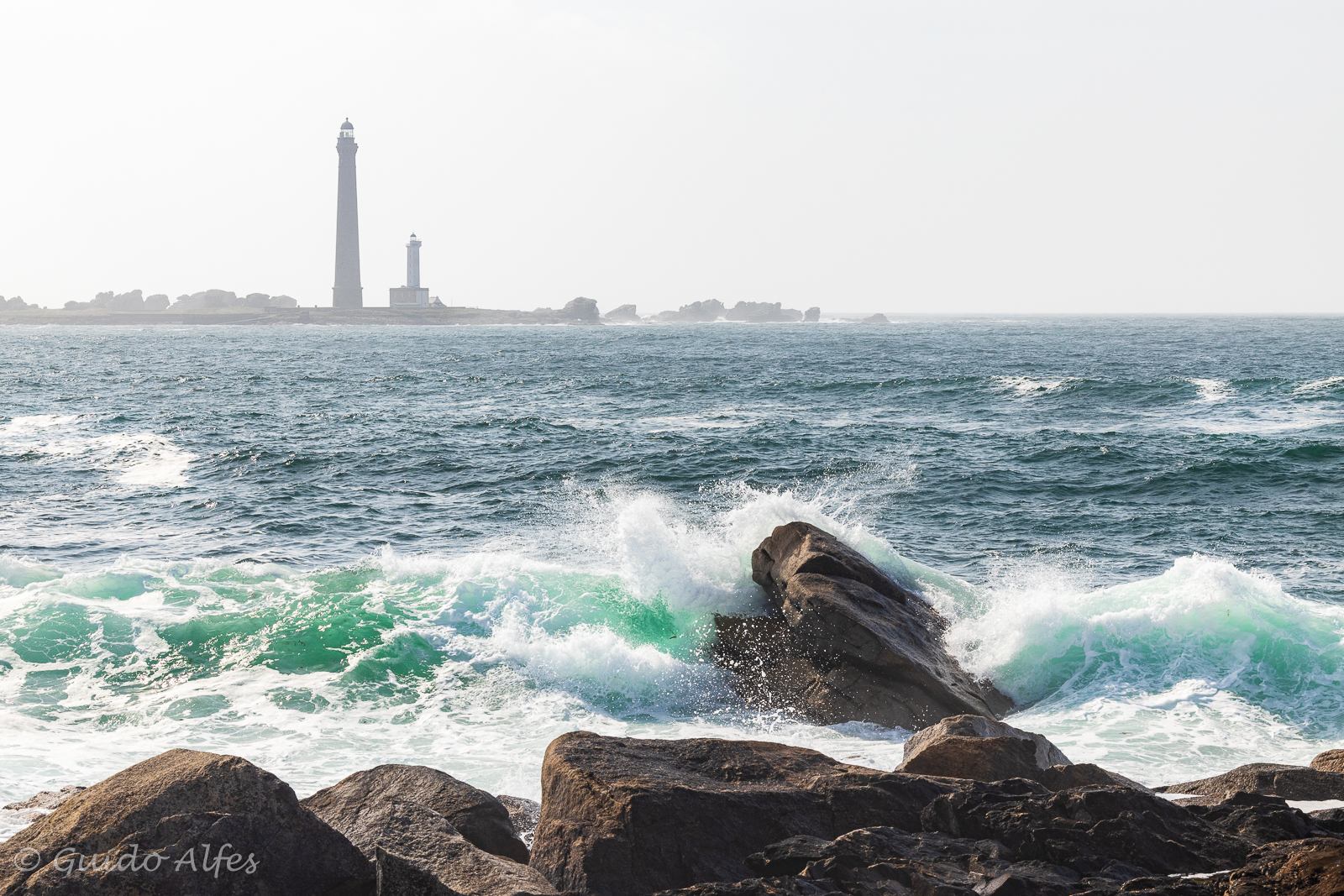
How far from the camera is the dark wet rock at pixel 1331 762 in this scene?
7.02m

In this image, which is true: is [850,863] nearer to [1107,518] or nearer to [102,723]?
Answer: [102,723]

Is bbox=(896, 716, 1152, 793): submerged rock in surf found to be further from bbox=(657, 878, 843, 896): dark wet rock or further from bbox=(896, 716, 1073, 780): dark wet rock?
bbox=(657, 878, 843, 896): dark wet rock

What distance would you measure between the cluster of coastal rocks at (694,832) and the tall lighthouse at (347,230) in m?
Answer: 146

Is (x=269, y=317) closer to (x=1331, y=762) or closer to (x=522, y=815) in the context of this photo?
(x=522, y=815)

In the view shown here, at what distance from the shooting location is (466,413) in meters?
31.6

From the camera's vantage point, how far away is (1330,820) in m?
5.39

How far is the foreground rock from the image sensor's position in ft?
29.8

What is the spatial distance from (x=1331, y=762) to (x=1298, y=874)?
3646 millimetres

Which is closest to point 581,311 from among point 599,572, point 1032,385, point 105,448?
point 1032,385

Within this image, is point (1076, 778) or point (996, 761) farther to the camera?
point (1076, 778)

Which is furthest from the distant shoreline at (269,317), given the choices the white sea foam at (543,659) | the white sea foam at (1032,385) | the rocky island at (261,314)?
the white sea foam at (543,659)

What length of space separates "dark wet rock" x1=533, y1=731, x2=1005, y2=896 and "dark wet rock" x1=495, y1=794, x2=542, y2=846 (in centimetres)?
78

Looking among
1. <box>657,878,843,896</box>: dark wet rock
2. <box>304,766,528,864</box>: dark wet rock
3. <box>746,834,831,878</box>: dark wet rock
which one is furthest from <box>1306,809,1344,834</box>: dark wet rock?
<box>304,766,528,864</box>: dark wet rock

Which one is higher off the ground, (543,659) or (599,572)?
(599,572)
